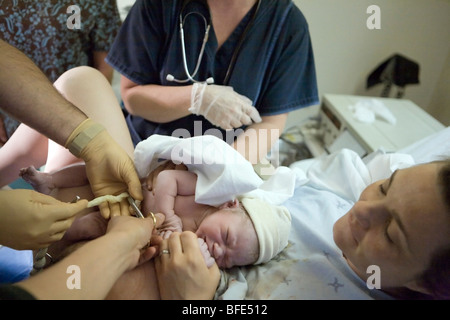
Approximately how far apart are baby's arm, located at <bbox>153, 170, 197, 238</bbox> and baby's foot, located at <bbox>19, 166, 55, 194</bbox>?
0.33 m

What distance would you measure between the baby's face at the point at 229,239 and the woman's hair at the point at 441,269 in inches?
16.6

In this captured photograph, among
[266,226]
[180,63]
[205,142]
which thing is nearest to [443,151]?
[266,226]

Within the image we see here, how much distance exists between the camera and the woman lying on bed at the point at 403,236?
2.34ft

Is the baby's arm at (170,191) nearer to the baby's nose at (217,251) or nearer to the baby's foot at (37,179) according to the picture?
the baby's nose at (217,251)

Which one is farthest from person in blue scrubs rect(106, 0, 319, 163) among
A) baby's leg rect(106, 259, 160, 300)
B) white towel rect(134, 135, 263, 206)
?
baby's leg rect(106, 259, 160, 300)

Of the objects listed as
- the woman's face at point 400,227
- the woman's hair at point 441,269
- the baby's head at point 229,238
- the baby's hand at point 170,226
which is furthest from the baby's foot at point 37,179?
the woman's hair at point 441,269

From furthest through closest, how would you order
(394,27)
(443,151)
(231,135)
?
(394,27), (231,135), (443,151)

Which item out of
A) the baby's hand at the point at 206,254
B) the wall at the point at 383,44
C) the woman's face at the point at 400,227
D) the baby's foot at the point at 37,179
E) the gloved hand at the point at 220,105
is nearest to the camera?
the woman's face at the point at 400,227

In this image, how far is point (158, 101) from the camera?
4.10 ft

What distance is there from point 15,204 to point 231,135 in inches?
33.3

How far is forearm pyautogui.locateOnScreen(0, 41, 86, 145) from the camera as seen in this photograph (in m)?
0.93
